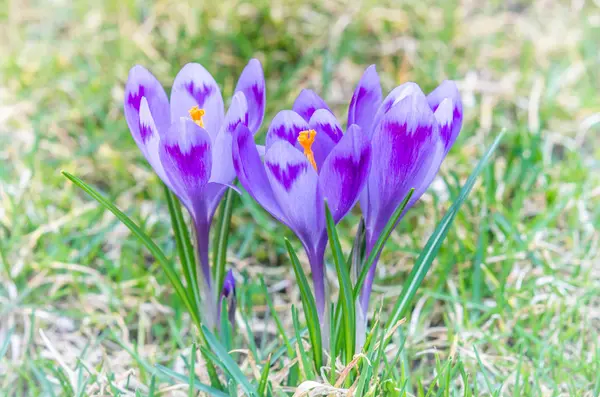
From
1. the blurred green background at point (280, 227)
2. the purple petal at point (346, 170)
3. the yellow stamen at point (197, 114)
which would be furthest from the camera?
the blurred green background at point (280, 227)

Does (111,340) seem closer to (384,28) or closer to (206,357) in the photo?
(206,357)

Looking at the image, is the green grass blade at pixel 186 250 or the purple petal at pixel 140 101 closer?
the purple petal at pixel 140 101

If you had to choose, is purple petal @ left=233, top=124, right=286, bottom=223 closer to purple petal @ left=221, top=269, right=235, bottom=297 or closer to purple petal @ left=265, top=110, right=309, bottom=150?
purple petal @ left=265, top=110, right=309, bottom=150

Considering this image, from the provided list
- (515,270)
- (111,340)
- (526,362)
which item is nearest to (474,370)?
(526,362)

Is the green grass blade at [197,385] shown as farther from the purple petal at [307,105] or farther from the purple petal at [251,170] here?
the purple petal at [307,105]

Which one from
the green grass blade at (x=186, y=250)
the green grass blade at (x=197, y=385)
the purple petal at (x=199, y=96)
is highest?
the purple petal at (x=199, y=96)

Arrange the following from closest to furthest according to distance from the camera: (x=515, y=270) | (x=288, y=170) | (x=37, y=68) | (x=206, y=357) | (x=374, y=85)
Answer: (x=288, y=170) < (x=374, y=85) < (x=206, y=357) < (x=515, y=270) < (x=37, y=68)

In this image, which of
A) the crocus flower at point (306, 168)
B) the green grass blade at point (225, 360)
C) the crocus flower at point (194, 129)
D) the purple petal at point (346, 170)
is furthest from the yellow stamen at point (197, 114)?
the green grass blade at point (225, 360)
